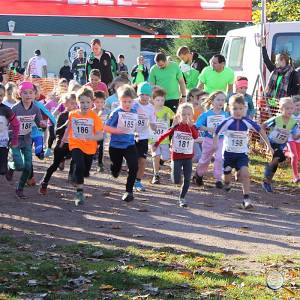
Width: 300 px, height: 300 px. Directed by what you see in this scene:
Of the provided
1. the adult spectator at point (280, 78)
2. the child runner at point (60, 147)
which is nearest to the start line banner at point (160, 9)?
the adult spectator at point (280, 78)

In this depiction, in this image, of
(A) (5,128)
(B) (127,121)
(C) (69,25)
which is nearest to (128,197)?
(B) (127,121)

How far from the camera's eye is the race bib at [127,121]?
1234 cm

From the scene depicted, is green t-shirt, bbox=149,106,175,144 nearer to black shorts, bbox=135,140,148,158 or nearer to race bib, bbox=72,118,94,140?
black shorts, bbox=135,140,148,158

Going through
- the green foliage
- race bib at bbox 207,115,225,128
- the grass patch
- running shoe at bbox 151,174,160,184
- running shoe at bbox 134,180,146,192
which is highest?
the green foliage

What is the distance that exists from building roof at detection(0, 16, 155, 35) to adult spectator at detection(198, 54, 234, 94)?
3368cm

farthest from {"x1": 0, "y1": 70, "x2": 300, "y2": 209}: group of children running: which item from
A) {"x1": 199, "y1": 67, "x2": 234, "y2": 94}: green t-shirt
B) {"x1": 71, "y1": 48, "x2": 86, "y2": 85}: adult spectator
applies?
{"x1": 71, "y1": 48, "x2": 86, "y2": 85}: adult spectator

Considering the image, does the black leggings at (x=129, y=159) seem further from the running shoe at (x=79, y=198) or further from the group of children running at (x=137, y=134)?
the running shoe at (x=79, y=198)

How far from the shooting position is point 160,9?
62.6 feet

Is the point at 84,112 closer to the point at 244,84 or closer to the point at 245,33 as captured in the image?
the point at 244,84

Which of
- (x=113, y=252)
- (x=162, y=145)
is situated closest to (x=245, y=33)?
(x=162, y=145)

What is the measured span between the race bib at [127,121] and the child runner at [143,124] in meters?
0.46

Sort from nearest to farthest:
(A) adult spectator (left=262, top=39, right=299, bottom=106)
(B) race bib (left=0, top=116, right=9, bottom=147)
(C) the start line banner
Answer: (B) race bib (left=0, top=116, right=9, bottom=147), (A) adult spectator (left=262, top=39, right=299, bottom=106), (C) the start line banner

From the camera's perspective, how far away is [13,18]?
49.2 meters

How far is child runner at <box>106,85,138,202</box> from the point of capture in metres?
12.3
